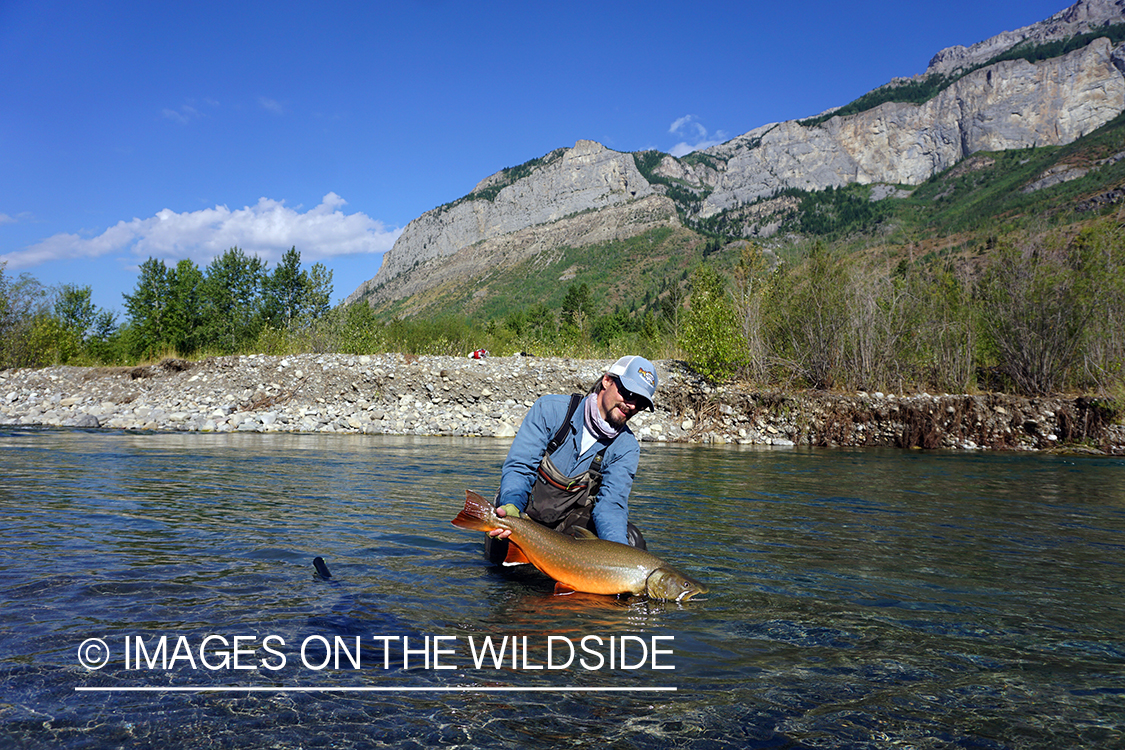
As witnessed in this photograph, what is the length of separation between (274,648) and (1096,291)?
89.1 feet

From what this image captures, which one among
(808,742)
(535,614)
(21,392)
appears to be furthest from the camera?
(21,392)

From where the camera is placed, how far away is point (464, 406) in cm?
2500

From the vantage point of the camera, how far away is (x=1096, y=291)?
2159cm

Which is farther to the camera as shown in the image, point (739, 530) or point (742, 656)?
point (739, 530)

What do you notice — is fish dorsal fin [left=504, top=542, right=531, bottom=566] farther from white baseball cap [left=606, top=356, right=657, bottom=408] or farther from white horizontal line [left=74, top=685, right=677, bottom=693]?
white horizontal line [left=74, top=685, right=677, bottom=693]

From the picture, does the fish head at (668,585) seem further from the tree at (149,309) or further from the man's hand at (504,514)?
the tree at (149,309)

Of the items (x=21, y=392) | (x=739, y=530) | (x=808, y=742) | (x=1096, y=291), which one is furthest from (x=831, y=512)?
(x=21, y=392)

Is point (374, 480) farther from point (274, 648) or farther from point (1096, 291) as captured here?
point (1096, 291)

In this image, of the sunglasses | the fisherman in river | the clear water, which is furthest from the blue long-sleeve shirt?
the clear water

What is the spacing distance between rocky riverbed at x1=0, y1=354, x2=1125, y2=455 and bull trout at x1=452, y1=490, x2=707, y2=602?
18039mm

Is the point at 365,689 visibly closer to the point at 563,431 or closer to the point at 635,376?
the point at 563,431
